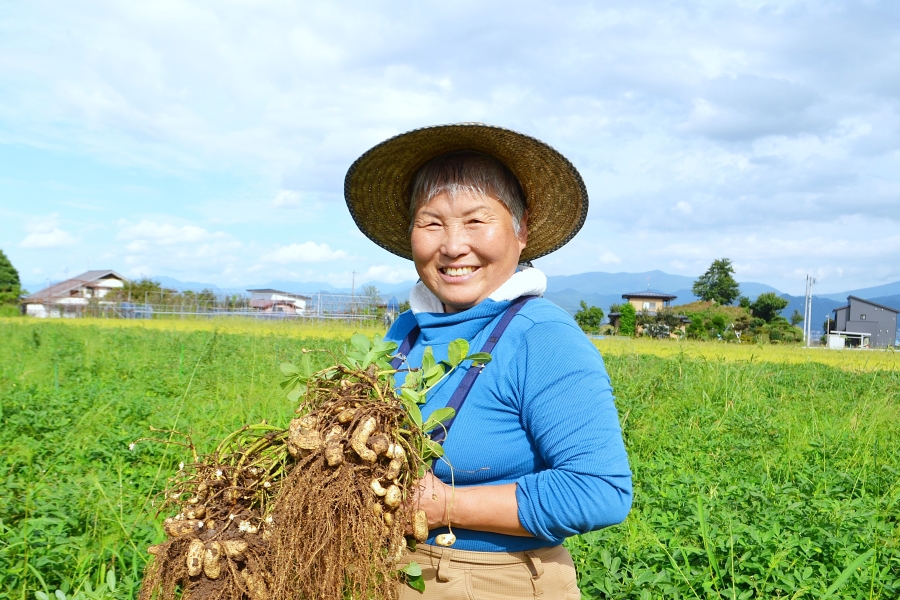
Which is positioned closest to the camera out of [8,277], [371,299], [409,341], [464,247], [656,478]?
[464,247]

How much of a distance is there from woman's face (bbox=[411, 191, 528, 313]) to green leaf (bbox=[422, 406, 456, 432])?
40cm

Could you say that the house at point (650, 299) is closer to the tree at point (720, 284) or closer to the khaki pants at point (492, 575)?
the tree at point (720, 284)

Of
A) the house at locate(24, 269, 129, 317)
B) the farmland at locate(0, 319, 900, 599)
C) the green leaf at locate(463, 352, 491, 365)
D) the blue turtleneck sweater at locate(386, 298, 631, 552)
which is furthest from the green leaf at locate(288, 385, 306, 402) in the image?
the house at locate(24, 269, 129, 317)

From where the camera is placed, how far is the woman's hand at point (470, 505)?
1344mm

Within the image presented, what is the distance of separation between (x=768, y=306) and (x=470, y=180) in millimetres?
56283

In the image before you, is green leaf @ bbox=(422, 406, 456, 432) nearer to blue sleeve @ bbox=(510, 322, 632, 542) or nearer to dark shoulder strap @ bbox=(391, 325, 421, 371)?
blue sleeve @ bbox=(510, 322, 632, 542)

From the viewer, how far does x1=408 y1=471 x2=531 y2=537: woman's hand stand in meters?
1.34

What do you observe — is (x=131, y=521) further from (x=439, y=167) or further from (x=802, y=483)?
(x=802, y=483)

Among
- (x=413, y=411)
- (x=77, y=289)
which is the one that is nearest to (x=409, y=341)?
(x=413, y=411)

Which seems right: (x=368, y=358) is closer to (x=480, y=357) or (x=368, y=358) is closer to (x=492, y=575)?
(x=480, y=357)

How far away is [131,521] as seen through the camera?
2.84 m

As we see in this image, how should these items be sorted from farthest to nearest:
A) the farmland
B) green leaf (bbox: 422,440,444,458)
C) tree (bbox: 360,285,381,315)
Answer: tree (bbox: 360,285,381,315), the farmland, green leaf (bbox: 422,440,444,458)

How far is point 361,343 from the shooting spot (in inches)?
56.9

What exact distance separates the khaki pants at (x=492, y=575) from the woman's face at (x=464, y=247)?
60 centimetres
